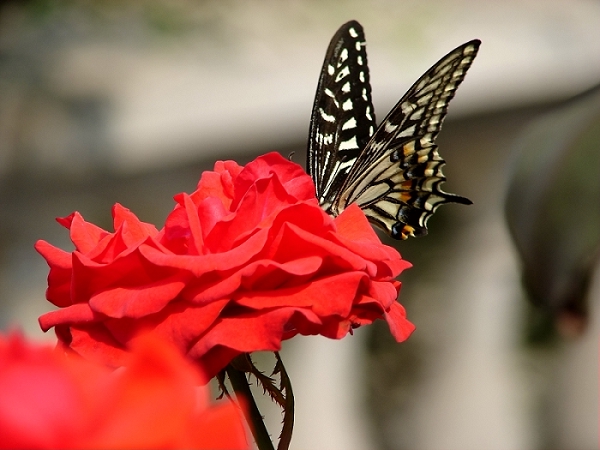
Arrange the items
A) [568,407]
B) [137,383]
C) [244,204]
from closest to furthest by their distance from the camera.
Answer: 1. [137,383]
2. [244,204]
3. [568,407]

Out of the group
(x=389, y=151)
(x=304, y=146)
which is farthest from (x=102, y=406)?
(x=304, y=146)

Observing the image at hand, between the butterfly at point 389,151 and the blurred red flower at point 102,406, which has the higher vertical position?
the butterfly at point 389,151

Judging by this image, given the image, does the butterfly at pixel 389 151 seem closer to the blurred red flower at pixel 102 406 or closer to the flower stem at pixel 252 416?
the flower stem at pixel 252 416

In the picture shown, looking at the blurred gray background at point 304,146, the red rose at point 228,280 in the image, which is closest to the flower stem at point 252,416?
the red rose at point 228,280

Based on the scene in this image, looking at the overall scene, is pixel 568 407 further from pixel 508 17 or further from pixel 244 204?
pixel 244 204

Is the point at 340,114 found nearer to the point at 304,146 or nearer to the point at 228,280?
the point at 228,280

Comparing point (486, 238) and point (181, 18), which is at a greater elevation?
point (181, 18)

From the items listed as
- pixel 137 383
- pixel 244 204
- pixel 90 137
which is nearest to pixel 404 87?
pixel 90 137
